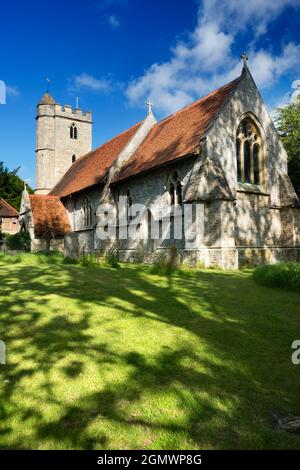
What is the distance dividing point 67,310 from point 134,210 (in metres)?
14.8

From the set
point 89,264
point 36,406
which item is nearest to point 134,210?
point 89,264

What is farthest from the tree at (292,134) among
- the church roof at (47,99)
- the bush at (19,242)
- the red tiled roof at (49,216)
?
the church roof at (47,99)

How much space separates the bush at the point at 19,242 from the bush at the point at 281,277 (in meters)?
20.2

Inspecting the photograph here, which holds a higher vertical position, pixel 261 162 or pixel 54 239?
pixel 261 162

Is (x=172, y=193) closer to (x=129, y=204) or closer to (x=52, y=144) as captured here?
(x=129, y=204)

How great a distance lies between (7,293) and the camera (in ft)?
25.5

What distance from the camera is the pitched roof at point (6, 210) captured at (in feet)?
169

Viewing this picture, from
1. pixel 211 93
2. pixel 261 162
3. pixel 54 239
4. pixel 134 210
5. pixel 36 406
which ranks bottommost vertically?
pixel 36 406

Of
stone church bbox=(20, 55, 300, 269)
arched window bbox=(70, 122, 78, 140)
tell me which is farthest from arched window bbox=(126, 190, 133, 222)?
arched window bbox=(70, 122, 78, 140)

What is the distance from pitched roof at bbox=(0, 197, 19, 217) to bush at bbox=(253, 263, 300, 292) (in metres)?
48.6

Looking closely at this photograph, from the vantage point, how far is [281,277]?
9188 mm

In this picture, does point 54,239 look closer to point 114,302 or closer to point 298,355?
point 114,302

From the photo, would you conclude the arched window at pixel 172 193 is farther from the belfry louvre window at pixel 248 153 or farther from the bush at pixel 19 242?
the bush at pixel 19 242

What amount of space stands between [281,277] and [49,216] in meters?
21.6
